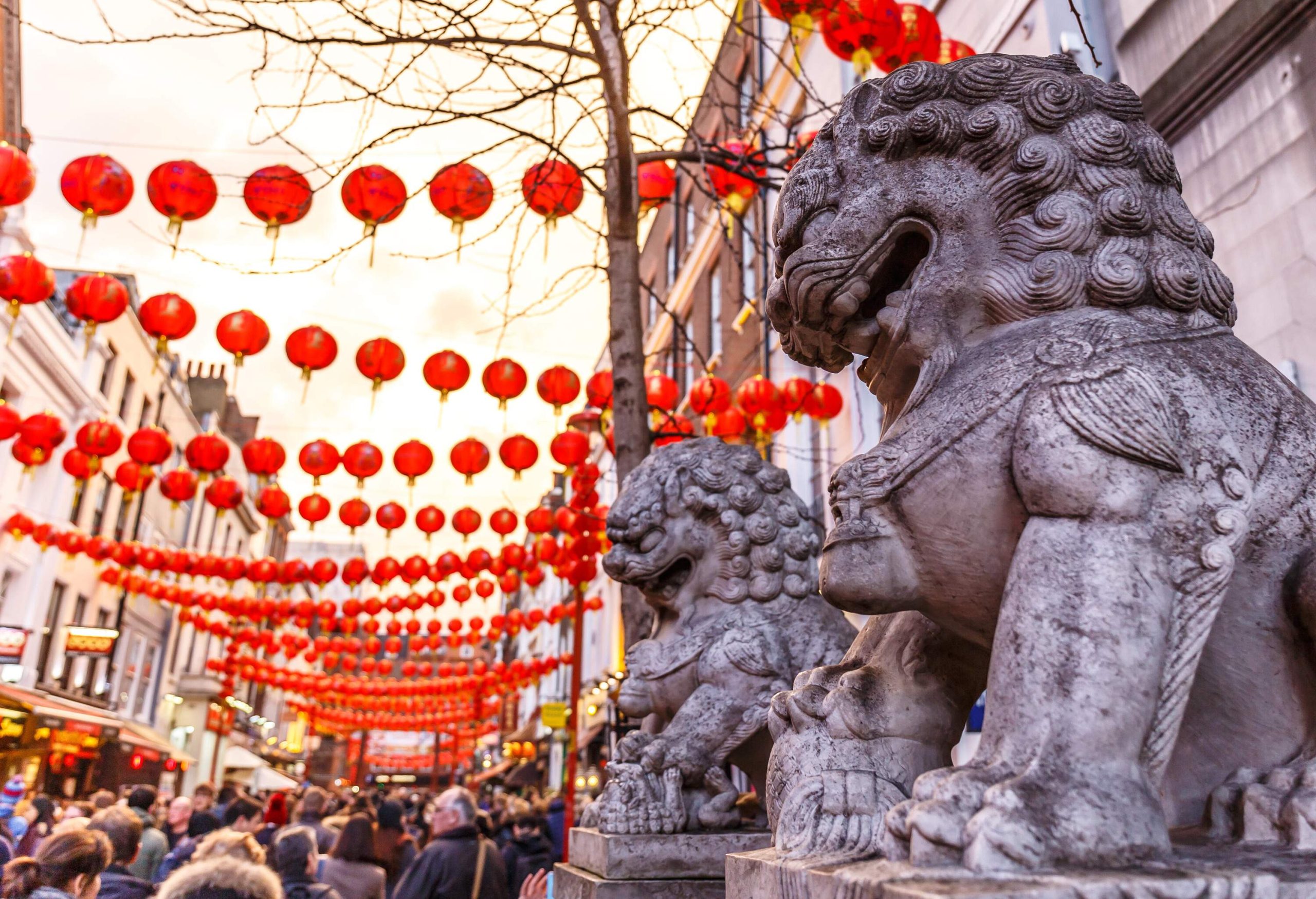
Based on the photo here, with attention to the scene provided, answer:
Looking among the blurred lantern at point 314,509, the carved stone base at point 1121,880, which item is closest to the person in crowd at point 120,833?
the carved stone base at point 1121,880

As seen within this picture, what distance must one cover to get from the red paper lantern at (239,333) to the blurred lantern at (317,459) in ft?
10.1

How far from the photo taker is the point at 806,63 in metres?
12.7

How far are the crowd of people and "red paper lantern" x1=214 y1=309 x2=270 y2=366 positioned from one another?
374cm

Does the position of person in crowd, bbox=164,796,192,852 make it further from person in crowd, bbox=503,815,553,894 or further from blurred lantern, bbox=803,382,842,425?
blurred lantern, bbox=803,382,842,425

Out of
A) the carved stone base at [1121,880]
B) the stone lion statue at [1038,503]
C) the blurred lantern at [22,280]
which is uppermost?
the blurred lantern at [22,280]

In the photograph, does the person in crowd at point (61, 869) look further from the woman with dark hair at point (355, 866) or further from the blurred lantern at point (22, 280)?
the blurred lantern at point (22, 280)

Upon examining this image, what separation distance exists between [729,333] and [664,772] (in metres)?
13.3

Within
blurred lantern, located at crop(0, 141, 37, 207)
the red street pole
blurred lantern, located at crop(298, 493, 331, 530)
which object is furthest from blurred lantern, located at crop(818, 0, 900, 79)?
blurred lantern, located at crop(298, 493, 331, 530)

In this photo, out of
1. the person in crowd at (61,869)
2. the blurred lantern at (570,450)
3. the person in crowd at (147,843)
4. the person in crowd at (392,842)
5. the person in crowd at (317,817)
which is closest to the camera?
the person in crowd at (61,869)

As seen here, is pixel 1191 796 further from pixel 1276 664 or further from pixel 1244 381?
pixel 1244 381

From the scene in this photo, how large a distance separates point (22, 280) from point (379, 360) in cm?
307

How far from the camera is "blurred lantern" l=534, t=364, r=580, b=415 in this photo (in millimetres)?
9297

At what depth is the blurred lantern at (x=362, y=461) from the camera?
37.9 feet

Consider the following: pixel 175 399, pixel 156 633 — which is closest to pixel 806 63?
pixel 175 399
